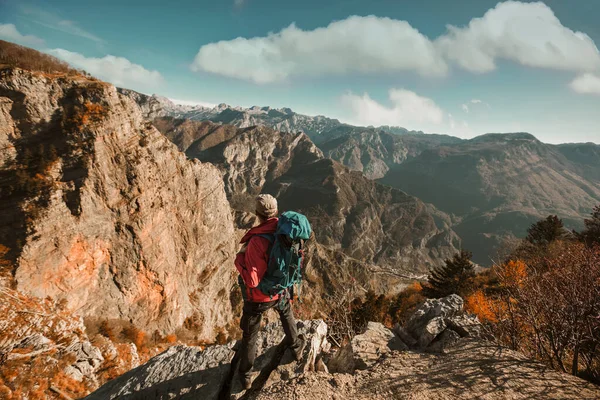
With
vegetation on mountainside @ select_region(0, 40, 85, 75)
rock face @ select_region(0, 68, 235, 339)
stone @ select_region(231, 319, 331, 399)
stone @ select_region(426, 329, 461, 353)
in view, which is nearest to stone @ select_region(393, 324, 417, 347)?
stone @ select_region(426, 329, 461, 353)

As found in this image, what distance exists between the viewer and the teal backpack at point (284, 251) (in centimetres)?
456

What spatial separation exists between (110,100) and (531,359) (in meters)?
34.3

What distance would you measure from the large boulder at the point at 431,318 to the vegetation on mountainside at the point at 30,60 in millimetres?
33786

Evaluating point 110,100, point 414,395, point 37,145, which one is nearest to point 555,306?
point 414,395

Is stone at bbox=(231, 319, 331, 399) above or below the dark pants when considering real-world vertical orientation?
below

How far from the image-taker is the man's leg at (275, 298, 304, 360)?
218 inches

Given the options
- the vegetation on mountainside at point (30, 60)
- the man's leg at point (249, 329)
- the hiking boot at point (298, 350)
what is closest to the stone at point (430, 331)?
the hiking boot at point (298, 350)

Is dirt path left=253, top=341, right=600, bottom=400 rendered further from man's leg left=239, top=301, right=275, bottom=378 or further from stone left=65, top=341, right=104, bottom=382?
stone left=65, top=341, right=104, bottom=382

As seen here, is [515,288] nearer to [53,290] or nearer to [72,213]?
[53,290]

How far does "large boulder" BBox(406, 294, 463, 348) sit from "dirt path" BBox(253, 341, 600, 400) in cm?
144

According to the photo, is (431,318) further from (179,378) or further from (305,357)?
(179,378)

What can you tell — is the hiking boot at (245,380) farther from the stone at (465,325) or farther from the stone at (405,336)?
the stone at (465,325)

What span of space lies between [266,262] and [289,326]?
1.99 metres

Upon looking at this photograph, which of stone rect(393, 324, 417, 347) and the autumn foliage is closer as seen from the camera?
the autumn foliage
